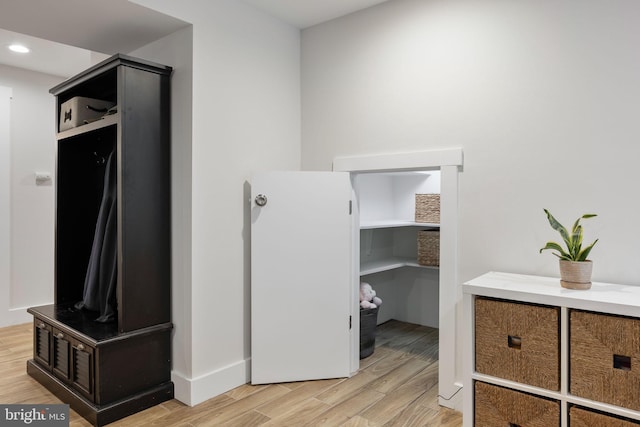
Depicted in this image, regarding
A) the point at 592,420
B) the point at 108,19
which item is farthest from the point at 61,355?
the point at 592,420

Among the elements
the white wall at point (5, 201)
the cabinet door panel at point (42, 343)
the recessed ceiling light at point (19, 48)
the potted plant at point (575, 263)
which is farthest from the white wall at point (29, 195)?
the potted plant at point (575, 263)

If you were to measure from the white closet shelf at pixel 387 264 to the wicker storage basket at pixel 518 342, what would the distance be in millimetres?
1430

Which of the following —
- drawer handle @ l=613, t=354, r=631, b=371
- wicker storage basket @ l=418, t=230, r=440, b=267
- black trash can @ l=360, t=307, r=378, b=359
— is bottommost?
black trash can @ l=360, t=307, r=378, b=359

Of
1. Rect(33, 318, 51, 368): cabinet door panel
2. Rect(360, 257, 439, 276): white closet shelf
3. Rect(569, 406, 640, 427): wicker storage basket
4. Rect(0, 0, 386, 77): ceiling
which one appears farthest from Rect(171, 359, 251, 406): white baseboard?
Rect(0, 0, 386, 77): ceiling

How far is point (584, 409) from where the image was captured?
5.65ft

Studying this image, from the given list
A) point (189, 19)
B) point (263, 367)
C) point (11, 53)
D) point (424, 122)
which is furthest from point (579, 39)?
point (11, 53)

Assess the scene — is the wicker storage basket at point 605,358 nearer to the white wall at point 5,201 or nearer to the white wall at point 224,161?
the white wall at point 224,161

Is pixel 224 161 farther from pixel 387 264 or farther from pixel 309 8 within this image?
pixel 387 264

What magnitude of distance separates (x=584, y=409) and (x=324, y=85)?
8.09ft

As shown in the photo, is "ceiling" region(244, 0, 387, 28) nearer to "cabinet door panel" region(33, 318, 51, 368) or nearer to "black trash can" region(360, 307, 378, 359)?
"black trash can" region(360, 307, 378, 359)

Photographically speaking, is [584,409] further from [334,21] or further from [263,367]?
[334,21]

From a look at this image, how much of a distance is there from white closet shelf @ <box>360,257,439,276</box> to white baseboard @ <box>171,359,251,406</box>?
119 centimetres

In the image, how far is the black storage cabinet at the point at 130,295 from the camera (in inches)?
91.4

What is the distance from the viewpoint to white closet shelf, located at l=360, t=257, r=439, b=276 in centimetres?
347
